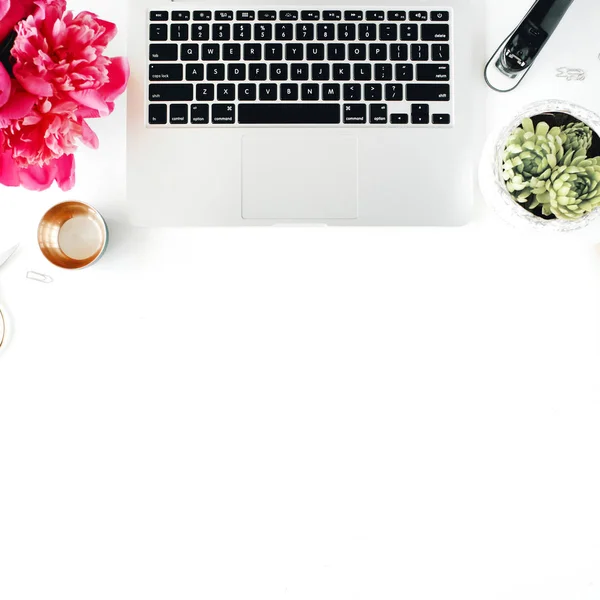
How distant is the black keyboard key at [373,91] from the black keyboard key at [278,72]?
98 millimetres

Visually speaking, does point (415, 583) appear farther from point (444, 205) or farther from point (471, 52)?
point (471, 52)

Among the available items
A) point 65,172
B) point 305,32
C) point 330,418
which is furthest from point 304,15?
point 330,418

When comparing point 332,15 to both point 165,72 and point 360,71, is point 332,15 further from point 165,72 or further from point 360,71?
point 165,72

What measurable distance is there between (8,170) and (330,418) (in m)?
0.47

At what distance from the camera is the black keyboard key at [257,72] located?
24.6 inches

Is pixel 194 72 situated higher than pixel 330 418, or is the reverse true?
pixel 194 72

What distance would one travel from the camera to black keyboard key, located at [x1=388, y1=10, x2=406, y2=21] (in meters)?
0.63

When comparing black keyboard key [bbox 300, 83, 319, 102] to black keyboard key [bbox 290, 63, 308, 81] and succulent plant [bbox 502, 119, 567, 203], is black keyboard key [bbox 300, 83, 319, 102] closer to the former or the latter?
black keyboard key [bbox 290, 63, 308, 81]

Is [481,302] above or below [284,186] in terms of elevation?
below

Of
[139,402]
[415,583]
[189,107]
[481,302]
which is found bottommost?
[415,583]

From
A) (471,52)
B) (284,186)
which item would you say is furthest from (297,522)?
(471,52)

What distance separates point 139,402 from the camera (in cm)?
68

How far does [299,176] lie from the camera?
639mm

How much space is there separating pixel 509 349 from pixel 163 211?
18.4 inches
